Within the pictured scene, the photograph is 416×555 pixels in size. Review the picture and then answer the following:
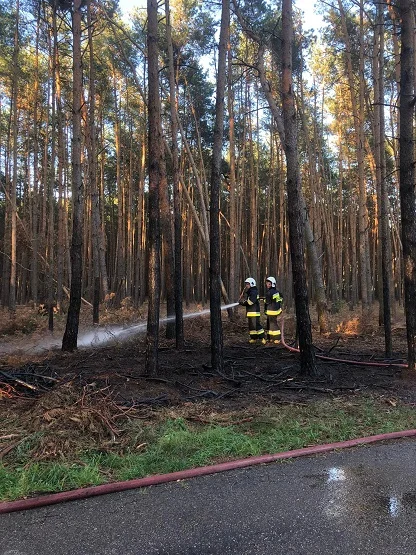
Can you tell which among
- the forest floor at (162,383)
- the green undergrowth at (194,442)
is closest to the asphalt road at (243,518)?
the green undergrowth at (194,442)

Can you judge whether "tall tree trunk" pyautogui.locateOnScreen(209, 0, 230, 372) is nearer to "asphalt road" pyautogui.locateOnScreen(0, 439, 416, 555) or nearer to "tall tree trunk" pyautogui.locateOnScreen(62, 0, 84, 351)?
"asphalt road" pyautogui.locateOnScreen(0, 439, 416, 555)

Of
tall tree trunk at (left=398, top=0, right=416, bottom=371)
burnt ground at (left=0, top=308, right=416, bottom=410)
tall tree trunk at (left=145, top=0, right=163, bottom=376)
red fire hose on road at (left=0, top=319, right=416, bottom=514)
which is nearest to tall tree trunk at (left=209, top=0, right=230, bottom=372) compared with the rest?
burnt ground at (left=0, top=308, right=416, bottom=410)

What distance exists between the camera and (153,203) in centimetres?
718

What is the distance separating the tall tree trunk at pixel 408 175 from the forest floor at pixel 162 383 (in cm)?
114

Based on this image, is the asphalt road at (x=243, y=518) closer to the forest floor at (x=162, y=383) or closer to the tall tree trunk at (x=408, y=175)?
the forest floor at (x=162, y=383)

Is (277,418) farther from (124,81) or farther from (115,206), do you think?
(115,206)

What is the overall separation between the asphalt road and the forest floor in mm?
1168

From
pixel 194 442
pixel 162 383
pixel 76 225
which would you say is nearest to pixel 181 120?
pixel 76 225

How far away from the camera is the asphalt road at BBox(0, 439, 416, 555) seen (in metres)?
2.67

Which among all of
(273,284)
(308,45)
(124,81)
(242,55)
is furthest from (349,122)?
(273,284)

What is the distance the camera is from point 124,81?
22.1 m

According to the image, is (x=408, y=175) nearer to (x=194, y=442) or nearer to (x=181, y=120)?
(x=194, y=442)

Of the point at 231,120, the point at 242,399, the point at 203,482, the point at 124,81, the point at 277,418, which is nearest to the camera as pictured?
the point at 203,482

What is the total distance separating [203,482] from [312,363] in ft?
14.5
